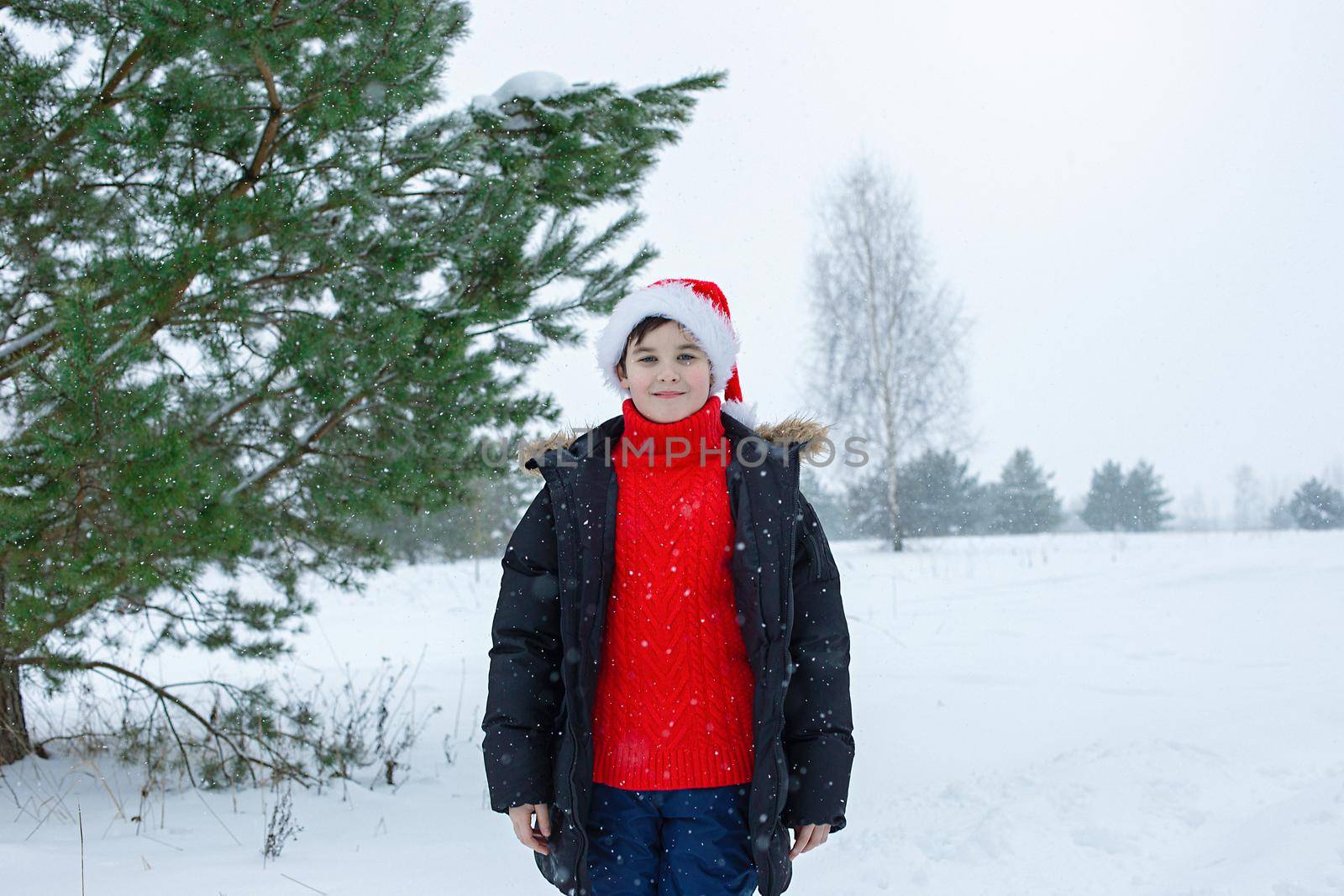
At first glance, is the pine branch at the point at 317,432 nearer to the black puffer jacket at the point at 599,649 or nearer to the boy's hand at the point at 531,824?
the black puffer jacket at the point at 599,649

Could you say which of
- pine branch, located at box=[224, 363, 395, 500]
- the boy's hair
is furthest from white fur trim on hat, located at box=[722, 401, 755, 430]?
pine branch, located at box=[224, 363, 395, 500]

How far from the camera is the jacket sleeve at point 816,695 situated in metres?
1.73

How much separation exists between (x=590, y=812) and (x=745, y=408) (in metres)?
0.91

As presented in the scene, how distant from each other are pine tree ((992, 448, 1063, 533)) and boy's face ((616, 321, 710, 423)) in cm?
2803

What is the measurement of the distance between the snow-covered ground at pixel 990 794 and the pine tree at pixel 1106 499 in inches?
1029

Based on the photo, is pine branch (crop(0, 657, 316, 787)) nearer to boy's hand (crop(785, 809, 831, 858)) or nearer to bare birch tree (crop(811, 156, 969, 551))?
boy's hand (crop(785, 809, 831, 858))

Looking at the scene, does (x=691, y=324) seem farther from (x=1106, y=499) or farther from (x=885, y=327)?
(x=1106, y=499)

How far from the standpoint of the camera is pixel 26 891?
2.63 meters

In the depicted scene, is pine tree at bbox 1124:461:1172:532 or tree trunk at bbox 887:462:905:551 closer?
tree trunk at bbox 887:462:905:551

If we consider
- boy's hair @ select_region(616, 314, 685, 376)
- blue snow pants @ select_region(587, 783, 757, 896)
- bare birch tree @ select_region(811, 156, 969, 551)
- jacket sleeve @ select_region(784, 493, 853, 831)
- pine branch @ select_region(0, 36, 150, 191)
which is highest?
bare birch tree @ select_region(811, 156, 969, 551)

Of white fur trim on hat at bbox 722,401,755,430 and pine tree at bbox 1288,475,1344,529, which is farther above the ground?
white fur trim on hat at bbox 722,401,755,430

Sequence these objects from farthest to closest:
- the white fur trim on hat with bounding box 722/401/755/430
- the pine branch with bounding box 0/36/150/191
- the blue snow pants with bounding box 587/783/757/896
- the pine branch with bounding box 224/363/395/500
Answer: the pine branch with bounding box 224/363/395/500 < the pine branch with bounding box 0/36/150/191 < the white fur trim on hat with bounding box 722/401/755/430 < the blue snow pants with bounding box 587/783/757/896

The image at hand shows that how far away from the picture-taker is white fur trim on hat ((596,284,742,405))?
193 cm

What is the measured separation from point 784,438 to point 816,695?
21.1 inches
